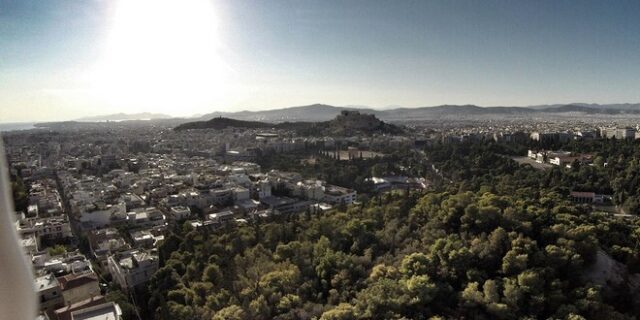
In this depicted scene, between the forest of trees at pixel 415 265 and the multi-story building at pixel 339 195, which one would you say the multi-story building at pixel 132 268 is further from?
the multi-story building at pixel 339 195

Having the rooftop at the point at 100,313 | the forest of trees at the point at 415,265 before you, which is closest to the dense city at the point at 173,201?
the rooftop at the point at 100,313

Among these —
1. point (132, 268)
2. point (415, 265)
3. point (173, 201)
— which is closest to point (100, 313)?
point (132, 268)

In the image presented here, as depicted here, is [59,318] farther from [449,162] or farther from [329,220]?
[449,162]

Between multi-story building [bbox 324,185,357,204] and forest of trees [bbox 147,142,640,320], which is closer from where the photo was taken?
forest of trees [bbox 147,142,640,320]

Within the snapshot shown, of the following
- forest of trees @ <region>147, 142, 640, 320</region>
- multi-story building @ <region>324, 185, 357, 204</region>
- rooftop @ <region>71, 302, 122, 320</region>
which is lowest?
multi-story building @ <region>324, 185, 357, 204</region>

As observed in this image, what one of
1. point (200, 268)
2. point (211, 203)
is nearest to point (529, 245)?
point (200, 268)

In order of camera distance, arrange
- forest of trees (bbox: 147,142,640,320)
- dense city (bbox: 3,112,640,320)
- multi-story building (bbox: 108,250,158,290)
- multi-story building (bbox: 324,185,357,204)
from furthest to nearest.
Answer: multi-story building (bbox: 324,185,357,204) < multi-story building (bbox: 108,250,158,290) < dense city (bbox: 3,112,640,320) < forest of trees (bbox: 147,142,640,320)

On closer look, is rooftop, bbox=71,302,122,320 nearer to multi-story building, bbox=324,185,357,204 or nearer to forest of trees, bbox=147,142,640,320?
forest of trees, bbox=147,142,640,320

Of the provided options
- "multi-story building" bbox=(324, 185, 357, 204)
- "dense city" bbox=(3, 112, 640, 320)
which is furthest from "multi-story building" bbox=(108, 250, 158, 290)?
"multi-story building" bbox=(324, 185, 357, 204)

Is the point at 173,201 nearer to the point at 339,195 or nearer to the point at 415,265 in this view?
the point at 339,195

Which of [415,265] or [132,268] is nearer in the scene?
[415,265]
